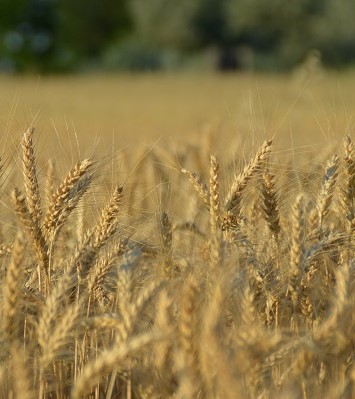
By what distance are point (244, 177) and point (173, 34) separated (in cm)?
3264

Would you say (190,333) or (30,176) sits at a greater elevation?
(30,176)

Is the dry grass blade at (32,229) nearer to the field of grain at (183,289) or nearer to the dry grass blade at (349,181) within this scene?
the field of grain at (183,289)

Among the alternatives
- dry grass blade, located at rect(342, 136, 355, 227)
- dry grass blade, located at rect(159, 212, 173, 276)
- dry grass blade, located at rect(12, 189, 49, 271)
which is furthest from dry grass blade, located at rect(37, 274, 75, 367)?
dry grass blade, located at rect(342, 136, 355, 227)

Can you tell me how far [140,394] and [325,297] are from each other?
1.80 ft

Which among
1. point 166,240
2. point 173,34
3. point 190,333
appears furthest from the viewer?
point 173,34

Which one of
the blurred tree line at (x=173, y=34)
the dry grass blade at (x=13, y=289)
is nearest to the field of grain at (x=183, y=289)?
the dry grass blade at (x=13, y=289)

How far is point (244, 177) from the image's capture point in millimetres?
1828

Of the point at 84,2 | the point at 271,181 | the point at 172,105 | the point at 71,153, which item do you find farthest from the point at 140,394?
the point at 84,2

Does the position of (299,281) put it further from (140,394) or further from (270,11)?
(270,11)

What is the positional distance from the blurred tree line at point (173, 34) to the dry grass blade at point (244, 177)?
30468 mm

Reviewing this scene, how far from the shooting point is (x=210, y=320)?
44.3 inches

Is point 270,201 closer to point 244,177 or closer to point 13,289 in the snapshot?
point 244,177

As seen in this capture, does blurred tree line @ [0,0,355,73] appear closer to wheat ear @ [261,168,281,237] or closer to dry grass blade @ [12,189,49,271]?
wheat ear @ [261,168,281,237]

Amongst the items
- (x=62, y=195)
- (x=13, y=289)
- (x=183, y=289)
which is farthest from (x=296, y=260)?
(x=13, y=289)
